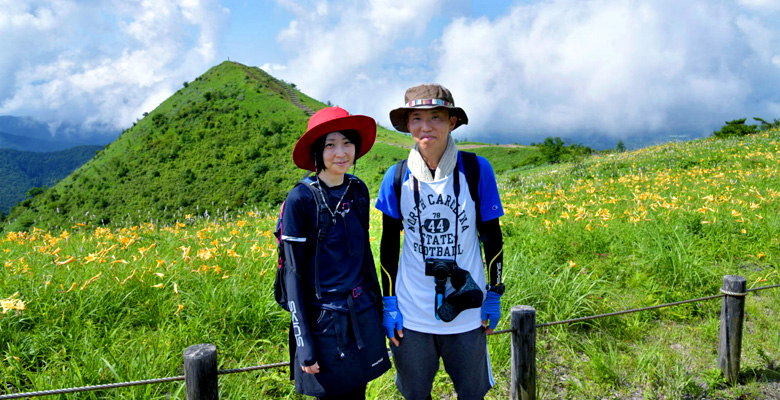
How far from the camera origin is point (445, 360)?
209 centimetres

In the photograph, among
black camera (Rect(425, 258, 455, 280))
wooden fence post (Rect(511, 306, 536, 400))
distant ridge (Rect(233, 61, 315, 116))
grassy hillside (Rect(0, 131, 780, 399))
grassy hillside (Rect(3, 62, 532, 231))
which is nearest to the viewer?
black camera (Rect(425, 258, 455, 280))

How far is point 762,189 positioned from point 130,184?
73126mm

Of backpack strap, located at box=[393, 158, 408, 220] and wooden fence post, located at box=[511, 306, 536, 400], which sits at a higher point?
backpack strap, located at box=[393, 158, 408, 220]

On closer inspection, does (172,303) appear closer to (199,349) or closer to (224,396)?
(224,396)

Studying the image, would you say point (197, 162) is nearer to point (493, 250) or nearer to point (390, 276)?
point (390, 276)

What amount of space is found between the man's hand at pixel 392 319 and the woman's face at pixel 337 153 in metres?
0.74

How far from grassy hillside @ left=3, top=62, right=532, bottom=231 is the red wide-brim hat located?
43.8 m

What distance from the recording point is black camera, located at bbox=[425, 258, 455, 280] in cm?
197

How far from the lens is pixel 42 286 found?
3.28 metres

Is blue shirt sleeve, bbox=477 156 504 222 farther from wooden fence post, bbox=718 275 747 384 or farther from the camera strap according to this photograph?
wooden fence post, bbox=718 275 747 384

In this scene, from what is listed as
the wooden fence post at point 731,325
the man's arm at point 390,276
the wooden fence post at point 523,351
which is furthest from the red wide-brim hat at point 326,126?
the wooden fence post at point 731,325

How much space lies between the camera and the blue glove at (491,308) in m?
2.04

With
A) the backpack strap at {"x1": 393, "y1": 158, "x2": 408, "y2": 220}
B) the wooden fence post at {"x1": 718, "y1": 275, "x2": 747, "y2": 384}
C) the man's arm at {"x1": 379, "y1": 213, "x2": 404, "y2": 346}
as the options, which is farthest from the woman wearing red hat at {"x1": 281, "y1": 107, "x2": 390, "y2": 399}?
the wooden fence post at {"x1": 718, "y1": 275, "x2": 747, "y2": 384}

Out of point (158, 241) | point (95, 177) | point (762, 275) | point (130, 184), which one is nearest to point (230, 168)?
point (130, 184)
